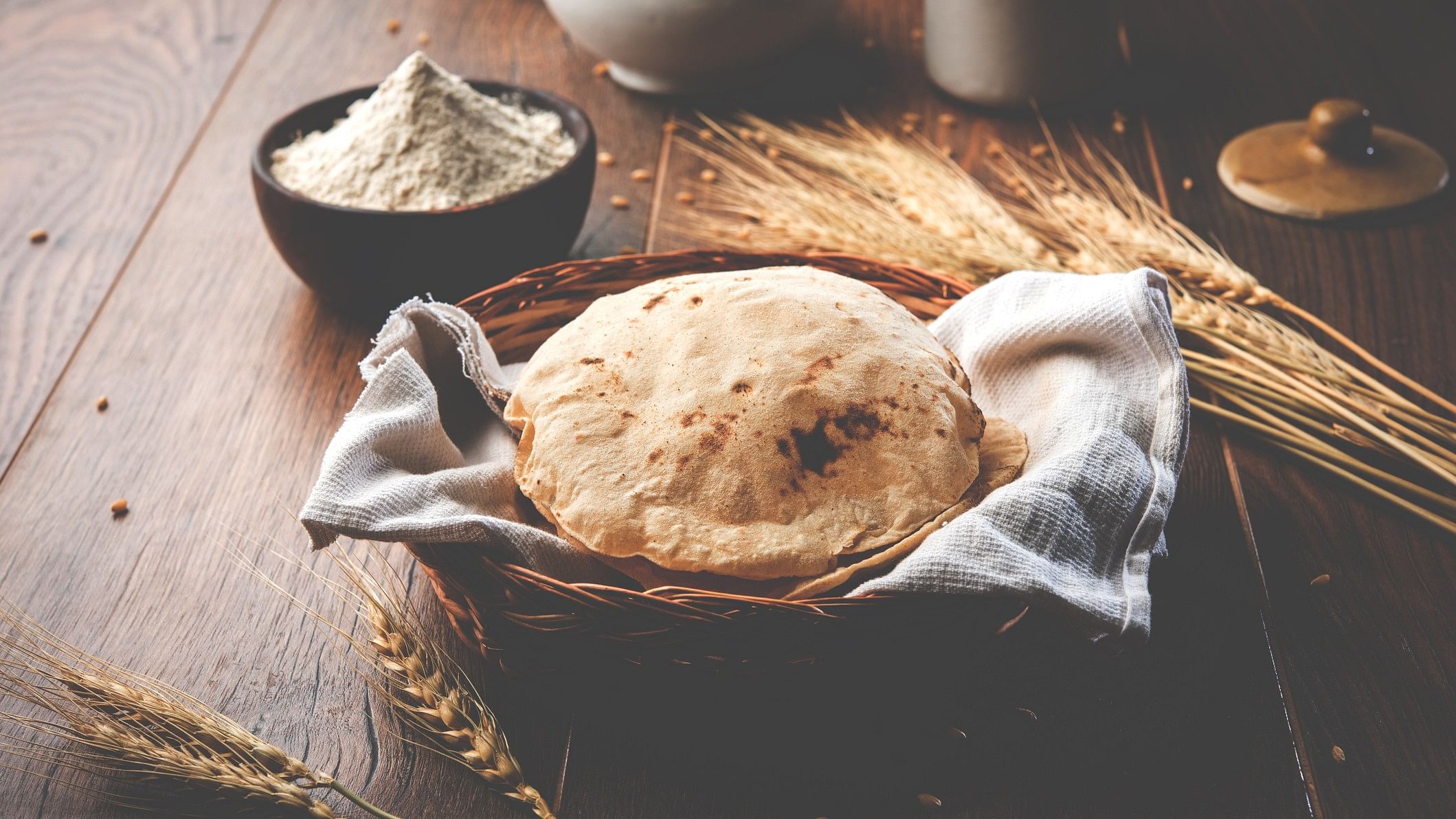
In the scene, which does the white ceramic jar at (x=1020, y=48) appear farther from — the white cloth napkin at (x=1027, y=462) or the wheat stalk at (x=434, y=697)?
the wheat stalk at (x=434, y=697)

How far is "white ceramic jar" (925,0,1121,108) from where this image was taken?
1.74 m

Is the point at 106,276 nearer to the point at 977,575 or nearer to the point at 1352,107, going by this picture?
the point at 977,575

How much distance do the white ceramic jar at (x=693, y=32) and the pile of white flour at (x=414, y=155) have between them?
464 millimetres

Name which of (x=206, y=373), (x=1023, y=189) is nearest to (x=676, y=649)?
(x=206, y=373)

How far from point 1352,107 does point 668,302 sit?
45.5 inches

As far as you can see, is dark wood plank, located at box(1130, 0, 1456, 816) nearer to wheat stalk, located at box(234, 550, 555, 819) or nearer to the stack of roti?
the stack of roti

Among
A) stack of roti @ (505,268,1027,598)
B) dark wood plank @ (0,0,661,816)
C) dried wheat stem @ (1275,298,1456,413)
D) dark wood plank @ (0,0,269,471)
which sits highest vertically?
stack of roti @ (505,268,1027,598)

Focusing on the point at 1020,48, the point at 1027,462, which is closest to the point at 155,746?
the point at 1027,462

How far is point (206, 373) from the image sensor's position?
1377 mm

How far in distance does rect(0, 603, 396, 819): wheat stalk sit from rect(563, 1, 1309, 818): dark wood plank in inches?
8.7

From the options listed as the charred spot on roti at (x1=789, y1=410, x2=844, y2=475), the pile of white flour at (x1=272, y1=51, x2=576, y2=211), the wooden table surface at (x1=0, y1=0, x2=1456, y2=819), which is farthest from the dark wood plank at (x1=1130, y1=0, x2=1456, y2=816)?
the pile of white flour at (x1=272, y1=51, x2=576, y2=211)

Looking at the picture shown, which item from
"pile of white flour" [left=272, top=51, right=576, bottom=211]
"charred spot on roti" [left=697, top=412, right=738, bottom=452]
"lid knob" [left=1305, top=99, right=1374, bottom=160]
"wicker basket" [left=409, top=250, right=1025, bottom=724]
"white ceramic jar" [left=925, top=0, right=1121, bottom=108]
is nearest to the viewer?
"wicker basket" [left=409, top=250, right=1025, bottom=724]

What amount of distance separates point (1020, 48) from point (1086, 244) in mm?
503

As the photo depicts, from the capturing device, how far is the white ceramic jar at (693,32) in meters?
1.75
